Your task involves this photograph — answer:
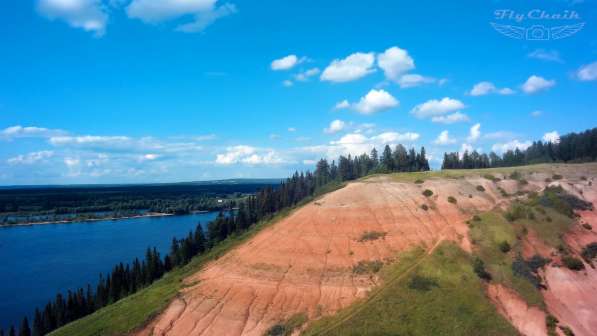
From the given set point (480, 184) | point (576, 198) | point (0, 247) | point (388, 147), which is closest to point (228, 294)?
point (480, 184)

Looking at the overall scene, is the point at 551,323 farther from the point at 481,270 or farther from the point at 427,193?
the point at 427,193

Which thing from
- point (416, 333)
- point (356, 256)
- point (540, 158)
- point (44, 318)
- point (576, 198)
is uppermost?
point (540, 158)

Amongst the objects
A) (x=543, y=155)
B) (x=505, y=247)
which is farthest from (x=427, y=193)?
(x=543, y=155)

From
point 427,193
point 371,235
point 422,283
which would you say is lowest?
point 422,283

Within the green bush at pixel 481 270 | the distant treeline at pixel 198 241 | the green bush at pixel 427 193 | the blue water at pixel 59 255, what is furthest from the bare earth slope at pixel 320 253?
the blue water at pixel 59 255

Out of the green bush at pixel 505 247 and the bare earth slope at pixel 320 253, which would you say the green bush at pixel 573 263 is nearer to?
the bare earth slope at pixel 320 253

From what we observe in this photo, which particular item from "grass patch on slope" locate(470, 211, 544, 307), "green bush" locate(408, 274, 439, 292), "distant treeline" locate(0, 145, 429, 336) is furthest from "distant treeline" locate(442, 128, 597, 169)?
"green bush" locate(408, 274, 439, 292)

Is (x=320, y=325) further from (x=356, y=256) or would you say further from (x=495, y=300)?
(x=495, y=300)
